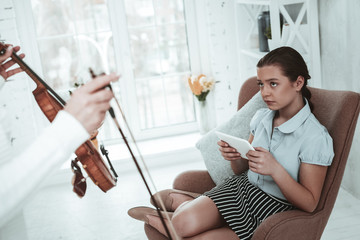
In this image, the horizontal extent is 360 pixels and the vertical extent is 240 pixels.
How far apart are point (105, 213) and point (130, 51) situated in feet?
5.43

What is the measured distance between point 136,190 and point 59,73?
4.74ft

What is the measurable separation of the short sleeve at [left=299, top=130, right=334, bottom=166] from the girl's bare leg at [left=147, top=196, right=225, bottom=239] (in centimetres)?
50

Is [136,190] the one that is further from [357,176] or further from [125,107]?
[357,176]

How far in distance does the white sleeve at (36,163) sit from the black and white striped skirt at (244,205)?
1.07 meters

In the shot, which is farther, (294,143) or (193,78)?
(193,78)

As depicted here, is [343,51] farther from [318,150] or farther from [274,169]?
[274,169]

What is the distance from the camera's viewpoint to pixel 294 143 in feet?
5.76

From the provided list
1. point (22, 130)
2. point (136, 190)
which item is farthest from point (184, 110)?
point (22, 130)

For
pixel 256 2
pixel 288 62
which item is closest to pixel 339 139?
pixel 288 62

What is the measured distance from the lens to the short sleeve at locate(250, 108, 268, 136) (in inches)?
81.2

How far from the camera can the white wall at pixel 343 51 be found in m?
2.57

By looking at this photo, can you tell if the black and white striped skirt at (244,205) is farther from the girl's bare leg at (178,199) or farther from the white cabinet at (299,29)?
the white cabinet at (299,29)

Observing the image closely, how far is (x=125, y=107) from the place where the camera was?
13.6 ft

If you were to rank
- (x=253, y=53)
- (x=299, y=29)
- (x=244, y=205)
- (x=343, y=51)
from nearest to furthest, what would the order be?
(x=244, y=205), (x=343, y=51), (x=299, y=29), (x=253, y=53)
